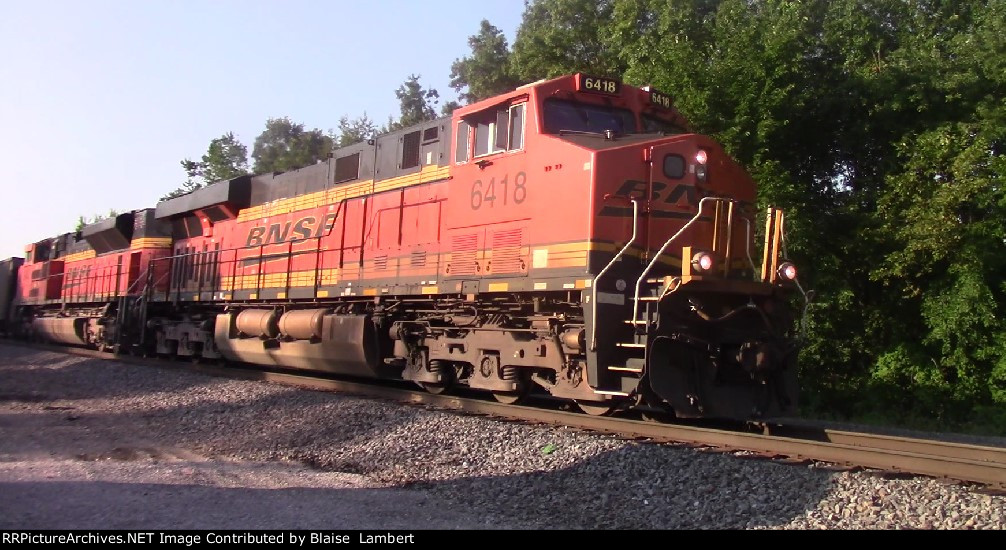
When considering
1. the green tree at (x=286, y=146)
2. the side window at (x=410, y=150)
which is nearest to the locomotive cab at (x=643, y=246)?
the side window at (x=410, y=150)

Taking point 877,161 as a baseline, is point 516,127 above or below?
below

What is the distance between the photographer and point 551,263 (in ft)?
28.5

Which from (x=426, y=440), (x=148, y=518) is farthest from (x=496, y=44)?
(x=148, y=518)

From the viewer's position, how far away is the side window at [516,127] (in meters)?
9.09

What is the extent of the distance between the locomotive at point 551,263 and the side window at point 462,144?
3 cm

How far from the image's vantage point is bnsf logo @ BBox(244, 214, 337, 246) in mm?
13227

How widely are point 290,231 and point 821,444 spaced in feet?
32.7

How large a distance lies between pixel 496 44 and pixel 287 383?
2370 cm

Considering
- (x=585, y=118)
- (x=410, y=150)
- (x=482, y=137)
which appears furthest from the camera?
(x=410, y=150)

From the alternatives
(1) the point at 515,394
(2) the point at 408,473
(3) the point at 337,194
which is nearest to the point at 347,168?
(3) the point at 337,194

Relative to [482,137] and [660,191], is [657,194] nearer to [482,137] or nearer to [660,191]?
[660,191]

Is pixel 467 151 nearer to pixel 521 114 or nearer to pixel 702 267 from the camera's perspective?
pixel 521 114

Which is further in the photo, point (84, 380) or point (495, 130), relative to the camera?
point (84, 380)

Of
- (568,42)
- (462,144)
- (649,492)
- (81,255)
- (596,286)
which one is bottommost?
(649,492)
